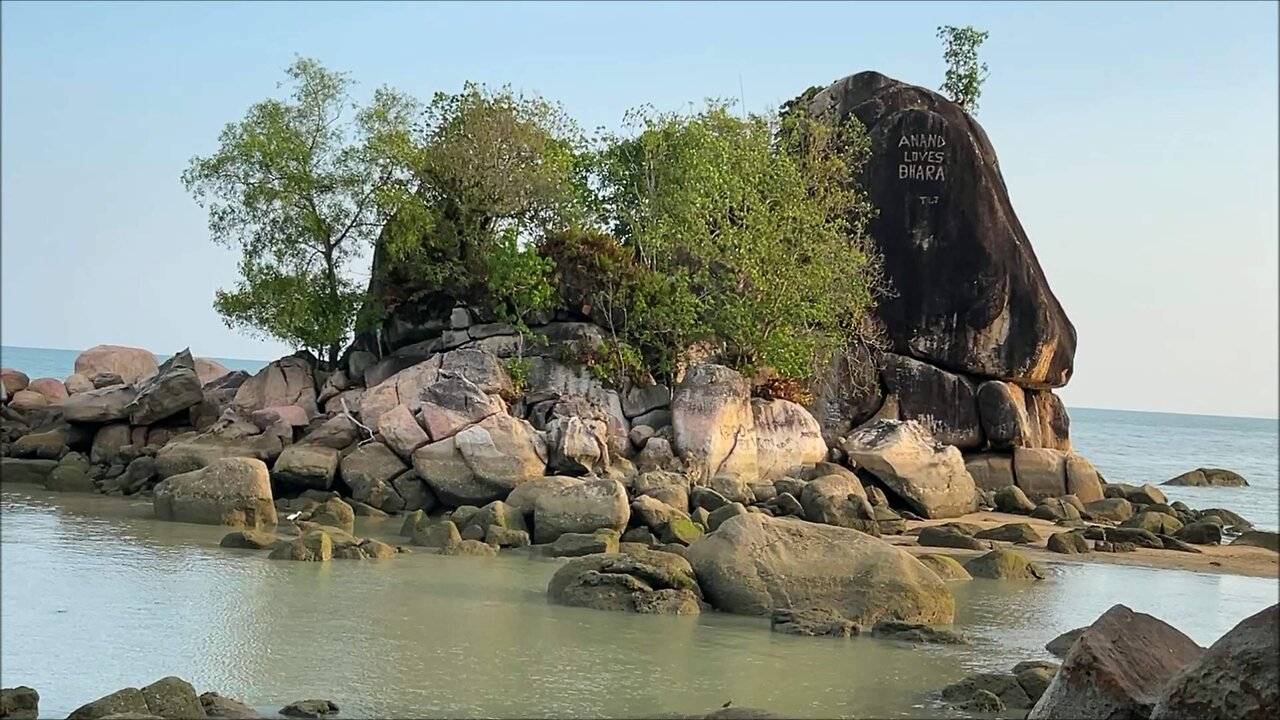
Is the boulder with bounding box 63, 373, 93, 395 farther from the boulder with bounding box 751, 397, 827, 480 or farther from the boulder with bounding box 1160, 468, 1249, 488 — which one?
the boulder with bounding box 1160, 468, 1249, 488

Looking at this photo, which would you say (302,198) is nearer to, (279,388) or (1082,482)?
(279,388)

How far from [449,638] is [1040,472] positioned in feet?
67.5

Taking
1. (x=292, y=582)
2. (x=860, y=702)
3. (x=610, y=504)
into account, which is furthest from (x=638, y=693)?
(x=610, y=504)

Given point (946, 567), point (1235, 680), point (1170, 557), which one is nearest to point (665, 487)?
point (946, 567)

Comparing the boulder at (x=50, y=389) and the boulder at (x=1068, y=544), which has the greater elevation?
the boulder at (x=50, y=389)

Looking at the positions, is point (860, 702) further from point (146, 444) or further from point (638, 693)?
point (146, 444)

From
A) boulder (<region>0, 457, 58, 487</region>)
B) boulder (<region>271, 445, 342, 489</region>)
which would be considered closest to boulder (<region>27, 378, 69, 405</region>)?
boulder (<region>0, 457, 58, 487</region>)

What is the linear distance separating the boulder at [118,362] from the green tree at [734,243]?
16492 mm

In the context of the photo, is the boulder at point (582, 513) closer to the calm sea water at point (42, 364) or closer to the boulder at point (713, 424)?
the boulder at point (713, 424)

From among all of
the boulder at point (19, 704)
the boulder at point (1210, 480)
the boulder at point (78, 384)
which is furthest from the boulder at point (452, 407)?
the boulder at point (1210, 480)

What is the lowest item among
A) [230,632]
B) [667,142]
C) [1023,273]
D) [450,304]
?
[230,632]

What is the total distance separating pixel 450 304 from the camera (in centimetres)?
2898

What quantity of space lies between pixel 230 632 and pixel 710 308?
16544 millimetres

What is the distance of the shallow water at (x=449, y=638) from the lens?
10375 mm
